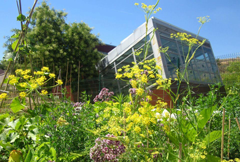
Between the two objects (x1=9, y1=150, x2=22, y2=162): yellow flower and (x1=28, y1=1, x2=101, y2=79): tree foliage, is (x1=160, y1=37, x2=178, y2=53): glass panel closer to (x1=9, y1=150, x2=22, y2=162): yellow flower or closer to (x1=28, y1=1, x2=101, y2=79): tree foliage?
(x1=28, y1=1, x2=101, y2=79): tree foliage

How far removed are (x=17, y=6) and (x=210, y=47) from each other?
11.2 m

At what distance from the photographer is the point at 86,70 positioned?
11797mm

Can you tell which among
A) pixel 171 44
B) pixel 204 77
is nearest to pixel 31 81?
pixel 171 44

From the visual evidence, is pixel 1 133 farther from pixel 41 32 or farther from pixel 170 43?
pixel 41 32

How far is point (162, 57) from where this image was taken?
7164 mm

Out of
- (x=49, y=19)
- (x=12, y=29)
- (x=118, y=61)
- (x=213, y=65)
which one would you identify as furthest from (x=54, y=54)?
(x=213, y=65)

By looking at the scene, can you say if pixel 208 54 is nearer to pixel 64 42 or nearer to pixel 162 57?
pixel 162 57

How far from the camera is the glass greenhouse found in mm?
7695

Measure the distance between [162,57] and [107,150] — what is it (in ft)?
20.9

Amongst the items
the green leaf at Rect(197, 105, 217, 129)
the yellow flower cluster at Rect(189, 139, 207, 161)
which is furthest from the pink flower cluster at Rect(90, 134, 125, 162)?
the green leaf at Rect(197, 105, 217, 129)

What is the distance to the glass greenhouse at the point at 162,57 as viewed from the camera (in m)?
7.70

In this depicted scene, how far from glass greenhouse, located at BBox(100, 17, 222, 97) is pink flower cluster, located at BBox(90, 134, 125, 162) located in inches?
237

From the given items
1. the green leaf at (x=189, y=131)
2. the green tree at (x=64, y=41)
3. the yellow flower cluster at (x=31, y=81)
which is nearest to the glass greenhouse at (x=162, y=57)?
the green tree at (x=64, y=41)

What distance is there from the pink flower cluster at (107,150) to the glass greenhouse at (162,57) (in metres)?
6.03
